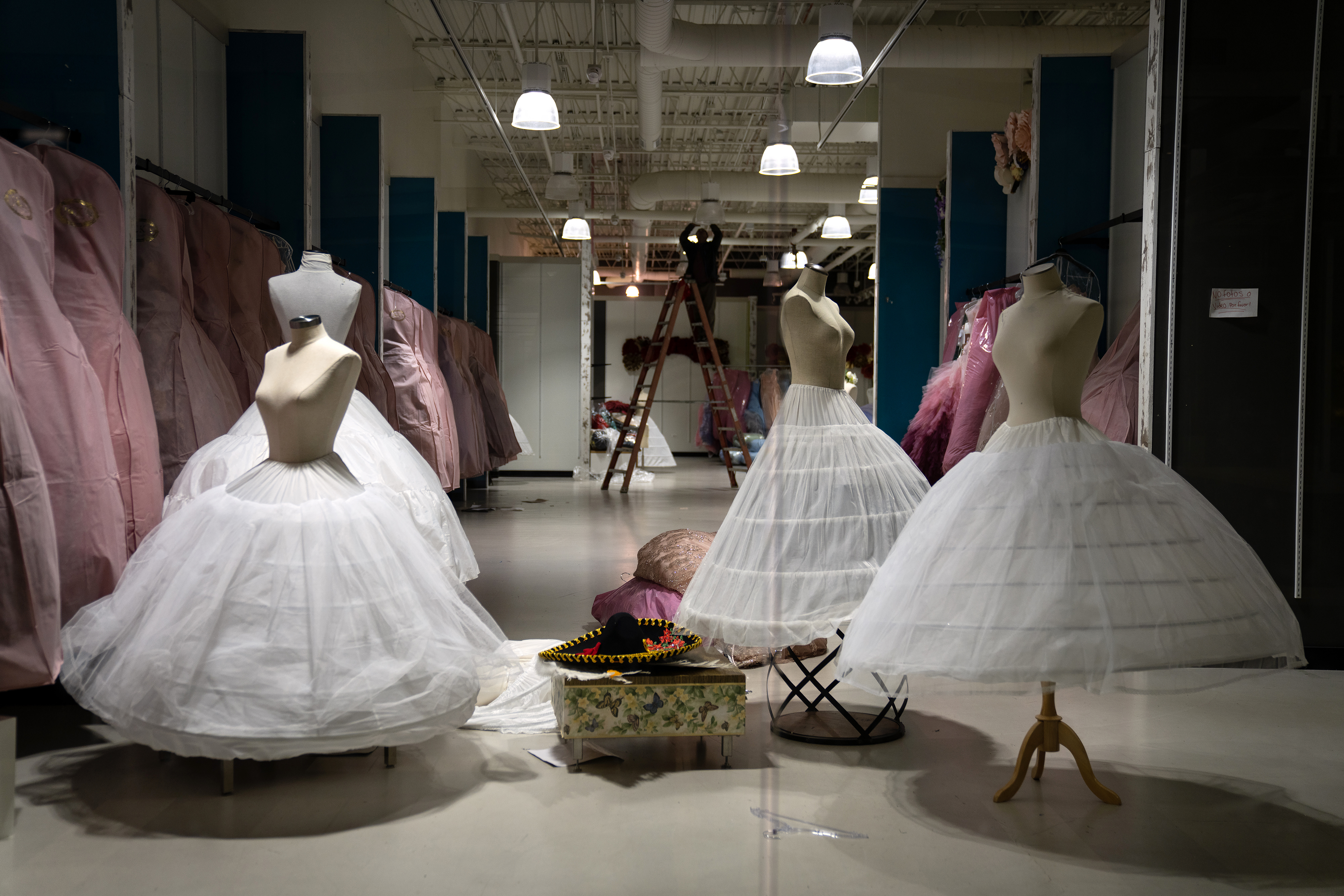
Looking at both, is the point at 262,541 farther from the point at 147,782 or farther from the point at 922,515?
the point at 922,515

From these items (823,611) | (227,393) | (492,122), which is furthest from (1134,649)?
(492,122)

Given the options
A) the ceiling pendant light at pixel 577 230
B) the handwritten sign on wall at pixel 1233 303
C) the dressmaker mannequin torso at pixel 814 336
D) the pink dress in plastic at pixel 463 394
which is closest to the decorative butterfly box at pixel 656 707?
the dressmaker mannequin torso at pixel 814 336

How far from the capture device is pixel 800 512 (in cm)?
265

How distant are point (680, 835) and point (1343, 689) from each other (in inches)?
100

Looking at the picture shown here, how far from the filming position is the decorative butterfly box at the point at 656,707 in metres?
2.58

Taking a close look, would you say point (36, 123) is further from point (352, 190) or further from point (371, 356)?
point (352, 190)

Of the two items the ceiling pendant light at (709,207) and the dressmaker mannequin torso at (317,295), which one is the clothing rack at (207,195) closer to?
the dressmaker mannequin torso at (317,295)

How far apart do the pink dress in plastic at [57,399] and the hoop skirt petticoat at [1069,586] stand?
196cm

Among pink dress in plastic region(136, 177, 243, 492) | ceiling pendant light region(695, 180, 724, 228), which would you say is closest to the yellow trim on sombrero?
ceiling pendant light region(695, 180, 724, 228)

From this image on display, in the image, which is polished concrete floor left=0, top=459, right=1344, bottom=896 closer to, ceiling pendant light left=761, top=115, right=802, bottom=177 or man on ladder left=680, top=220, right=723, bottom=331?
man on ladder left=680, top=220, right=723, bottom=331

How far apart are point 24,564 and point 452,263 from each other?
606 cm

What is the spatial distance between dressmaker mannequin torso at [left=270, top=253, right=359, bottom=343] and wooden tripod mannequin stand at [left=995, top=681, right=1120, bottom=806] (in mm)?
2292

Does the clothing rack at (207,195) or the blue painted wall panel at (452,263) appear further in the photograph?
the blue painted wall panel at (452,263)

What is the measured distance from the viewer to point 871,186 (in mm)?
5047
